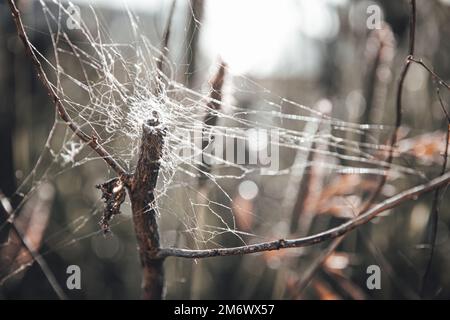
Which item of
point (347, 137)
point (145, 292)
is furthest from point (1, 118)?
point (145, 292)

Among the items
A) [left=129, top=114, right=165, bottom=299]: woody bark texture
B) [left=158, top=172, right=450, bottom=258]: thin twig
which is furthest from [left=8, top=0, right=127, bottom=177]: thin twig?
[left=158, top=172, right=450, bottom=258]: thin twig

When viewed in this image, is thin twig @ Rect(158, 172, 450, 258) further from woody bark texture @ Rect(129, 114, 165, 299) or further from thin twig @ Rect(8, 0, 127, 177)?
thin twig @ Rect(8, 0, 127, 177)

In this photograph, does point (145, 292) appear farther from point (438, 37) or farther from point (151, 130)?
point (438, 37)

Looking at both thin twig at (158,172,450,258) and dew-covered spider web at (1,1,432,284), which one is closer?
thin twig at (158,172,450,258)

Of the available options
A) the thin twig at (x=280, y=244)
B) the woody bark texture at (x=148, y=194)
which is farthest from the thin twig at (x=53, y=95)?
the thin twig at (x=280, y=244)

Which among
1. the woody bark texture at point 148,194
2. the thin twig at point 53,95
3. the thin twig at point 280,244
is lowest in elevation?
the thin twig at point 280,244

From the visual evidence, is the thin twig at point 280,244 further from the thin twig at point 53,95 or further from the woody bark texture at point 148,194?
the thin twig at point 53,95

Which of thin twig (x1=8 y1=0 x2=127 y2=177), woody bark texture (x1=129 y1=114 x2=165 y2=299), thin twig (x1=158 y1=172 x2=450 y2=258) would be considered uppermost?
thin twig (x1=8 y1=0 x2=127 y2=177)

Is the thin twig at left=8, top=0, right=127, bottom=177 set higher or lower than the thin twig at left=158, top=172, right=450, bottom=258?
higher
